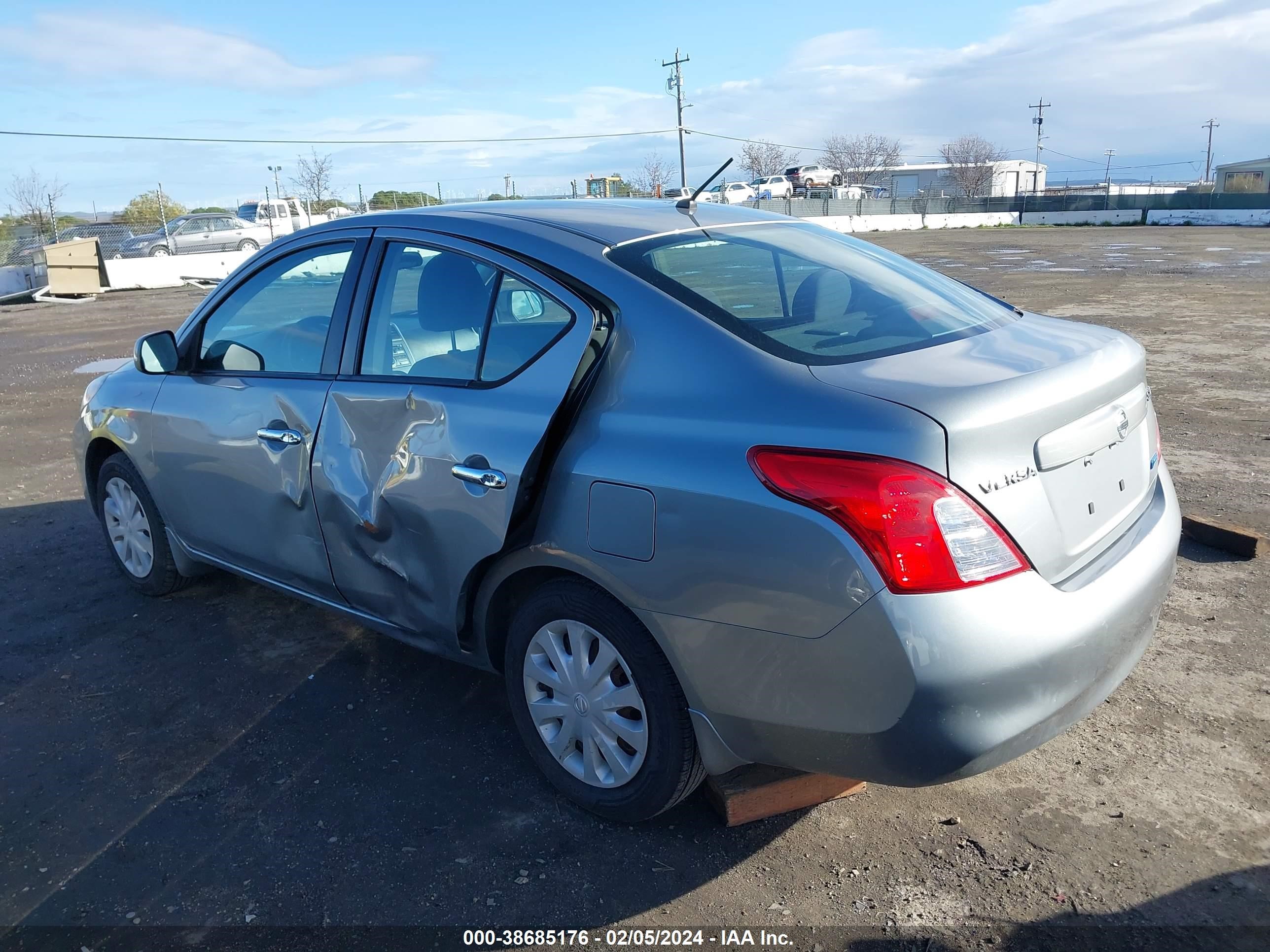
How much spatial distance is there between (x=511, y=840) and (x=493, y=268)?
68.3 inches

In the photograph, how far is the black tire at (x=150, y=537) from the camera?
4.35 metres

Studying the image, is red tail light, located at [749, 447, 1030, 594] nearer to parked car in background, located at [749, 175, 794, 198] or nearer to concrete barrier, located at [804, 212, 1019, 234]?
concrete barrier, located at [804, 212, 1019, 234]

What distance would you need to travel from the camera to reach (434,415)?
291 cm

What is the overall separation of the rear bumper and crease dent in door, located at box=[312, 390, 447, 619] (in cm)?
98

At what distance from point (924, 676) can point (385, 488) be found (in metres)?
1.80

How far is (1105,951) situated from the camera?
2225 millimetres

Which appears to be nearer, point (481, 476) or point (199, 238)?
point (481, 476)

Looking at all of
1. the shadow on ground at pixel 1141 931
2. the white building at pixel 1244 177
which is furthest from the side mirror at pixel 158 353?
the white building at pixel 1244 177

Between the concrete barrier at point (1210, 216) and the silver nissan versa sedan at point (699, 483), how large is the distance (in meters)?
52.8

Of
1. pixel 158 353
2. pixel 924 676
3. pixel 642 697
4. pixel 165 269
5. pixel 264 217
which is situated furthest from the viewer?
pixel 264 217

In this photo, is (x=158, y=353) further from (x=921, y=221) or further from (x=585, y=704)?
(x=921, y=221)

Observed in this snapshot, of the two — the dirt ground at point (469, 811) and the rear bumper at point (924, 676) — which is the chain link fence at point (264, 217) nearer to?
the dirt ground at point (469, 811)

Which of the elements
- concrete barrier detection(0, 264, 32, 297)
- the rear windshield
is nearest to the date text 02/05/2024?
the rear windshield

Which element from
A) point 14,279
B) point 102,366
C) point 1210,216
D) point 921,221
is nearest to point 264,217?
point 14,279
